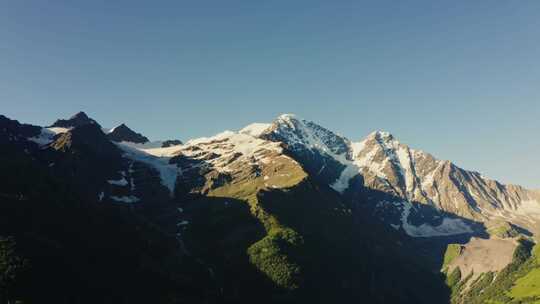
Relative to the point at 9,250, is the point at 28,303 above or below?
below

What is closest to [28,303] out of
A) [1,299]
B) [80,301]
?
[1,299]

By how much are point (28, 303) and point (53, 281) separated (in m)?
21.4

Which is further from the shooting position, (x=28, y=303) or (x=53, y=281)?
(x=53, y=281)

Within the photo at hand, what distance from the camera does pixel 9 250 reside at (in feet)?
646

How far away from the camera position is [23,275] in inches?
7470

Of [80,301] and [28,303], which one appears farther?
[80,301]

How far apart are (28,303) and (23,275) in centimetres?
1751

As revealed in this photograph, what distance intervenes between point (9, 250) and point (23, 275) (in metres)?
15.4

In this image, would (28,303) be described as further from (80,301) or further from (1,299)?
(80,301)

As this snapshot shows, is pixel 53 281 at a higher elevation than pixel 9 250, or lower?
lower

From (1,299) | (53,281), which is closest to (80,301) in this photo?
(53,281)

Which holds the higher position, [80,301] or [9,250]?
[9,250]

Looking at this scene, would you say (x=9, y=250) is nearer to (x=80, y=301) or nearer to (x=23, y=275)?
(x=23, y=275)

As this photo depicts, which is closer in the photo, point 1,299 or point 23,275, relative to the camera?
point 1,299
